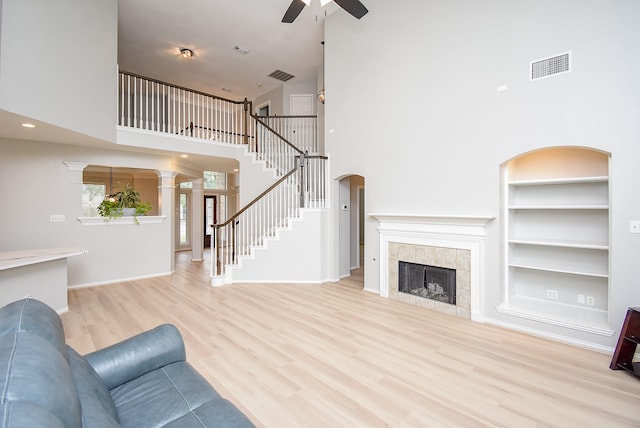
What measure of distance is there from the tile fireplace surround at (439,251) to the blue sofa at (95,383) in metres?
3.50

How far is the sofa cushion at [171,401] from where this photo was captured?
56.6 inches

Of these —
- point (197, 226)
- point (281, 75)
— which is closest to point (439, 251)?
point (281, 75)

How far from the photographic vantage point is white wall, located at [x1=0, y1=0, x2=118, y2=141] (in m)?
3.22

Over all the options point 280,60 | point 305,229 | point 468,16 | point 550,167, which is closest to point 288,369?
point 305,229

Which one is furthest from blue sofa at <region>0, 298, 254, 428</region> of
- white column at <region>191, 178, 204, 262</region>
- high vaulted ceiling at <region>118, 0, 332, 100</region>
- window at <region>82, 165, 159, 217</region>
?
window at <region>82, 165, 159, 217</region>

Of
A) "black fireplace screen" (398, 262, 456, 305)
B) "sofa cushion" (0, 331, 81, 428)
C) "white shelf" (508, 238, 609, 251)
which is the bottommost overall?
"black fireplace screen" (398, 262, 456, 305)

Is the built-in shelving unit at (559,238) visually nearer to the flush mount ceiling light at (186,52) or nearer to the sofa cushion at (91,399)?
the sofa cushion at (91,399)

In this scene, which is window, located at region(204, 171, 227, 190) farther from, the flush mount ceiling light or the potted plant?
the potted plant

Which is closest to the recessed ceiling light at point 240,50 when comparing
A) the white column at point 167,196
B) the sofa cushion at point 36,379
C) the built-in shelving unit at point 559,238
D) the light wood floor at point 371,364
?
the white column at point 167,196

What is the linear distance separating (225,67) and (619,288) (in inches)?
361

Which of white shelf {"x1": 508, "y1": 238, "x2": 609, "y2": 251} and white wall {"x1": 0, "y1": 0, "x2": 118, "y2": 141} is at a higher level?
white wall {"x1": 0, "y1": 0, "x2": 118, "y2": 141}

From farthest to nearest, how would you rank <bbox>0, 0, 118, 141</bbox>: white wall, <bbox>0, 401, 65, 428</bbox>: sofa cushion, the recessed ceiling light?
the recessed ceiling light
<bbox>0, 0, 118, 141</bbox>: white wall
<bbox>0, 401, 65, 428</bbox>: sofa cushion

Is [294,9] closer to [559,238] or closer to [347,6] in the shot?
[347,6]

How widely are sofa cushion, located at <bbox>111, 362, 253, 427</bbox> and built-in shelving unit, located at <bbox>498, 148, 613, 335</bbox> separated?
3.58 meters
